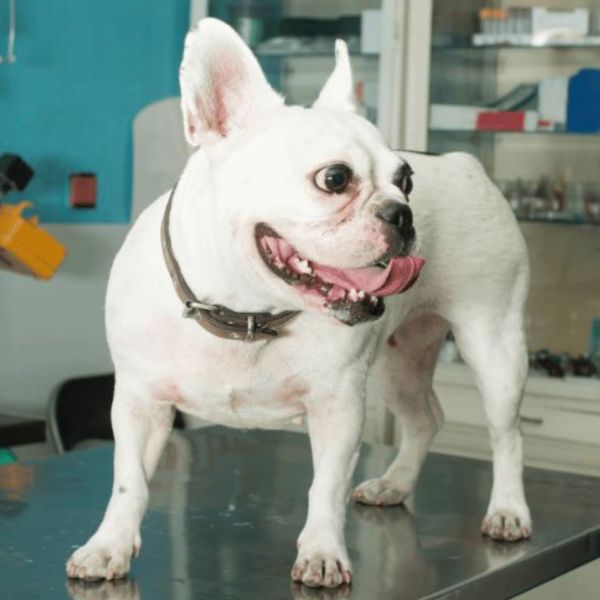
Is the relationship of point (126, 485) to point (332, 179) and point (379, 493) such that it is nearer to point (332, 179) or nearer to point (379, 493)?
point (332, 179)

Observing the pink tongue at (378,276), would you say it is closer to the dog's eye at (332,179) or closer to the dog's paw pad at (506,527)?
the dog's eye at (332,179)

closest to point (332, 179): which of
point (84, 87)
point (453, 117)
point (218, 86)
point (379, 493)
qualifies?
point (218, 86)

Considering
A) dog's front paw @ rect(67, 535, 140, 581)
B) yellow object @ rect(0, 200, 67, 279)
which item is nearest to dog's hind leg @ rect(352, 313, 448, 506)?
dog's front paw @ rect(67, 535, 140, 581)

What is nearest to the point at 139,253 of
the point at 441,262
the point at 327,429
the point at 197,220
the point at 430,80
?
the point at 197,220

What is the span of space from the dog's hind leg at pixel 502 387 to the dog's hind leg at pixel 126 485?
466 mm

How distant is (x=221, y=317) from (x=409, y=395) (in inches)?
27.2

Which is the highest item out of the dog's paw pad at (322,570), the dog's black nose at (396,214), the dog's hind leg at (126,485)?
the dog's black nose at (396,214)

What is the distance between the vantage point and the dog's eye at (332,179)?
1.27 meters

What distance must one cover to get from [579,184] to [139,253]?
2514mm

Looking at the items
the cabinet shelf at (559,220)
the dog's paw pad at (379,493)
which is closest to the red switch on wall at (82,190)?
the cabinet shelf at (559,220)

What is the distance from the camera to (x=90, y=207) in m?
3.85

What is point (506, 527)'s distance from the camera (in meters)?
1.79

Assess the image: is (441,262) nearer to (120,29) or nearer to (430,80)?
(430,80)

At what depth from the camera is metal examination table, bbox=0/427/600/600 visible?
1.50 metres
